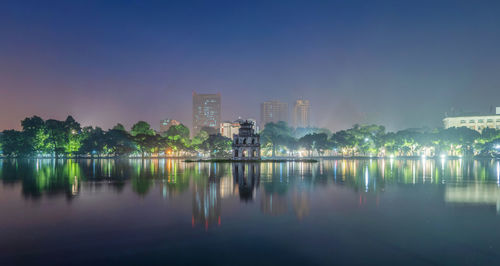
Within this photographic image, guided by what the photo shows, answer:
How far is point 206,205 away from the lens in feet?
82.0

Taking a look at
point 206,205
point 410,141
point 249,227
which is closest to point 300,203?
point 206,205

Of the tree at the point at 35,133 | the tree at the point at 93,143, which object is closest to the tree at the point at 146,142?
the tree at the point at 93,143

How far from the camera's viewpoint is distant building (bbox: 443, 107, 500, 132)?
563ft

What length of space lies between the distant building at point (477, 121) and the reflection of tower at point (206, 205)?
18919cm

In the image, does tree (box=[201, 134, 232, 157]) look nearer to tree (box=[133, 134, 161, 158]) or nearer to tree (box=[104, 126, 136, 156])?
tree (box=[133, 134, 161, 158])

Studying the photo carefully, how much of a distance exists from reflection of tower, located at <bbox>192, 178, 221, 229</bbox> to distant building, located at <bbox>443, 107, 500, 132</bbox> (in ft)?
621

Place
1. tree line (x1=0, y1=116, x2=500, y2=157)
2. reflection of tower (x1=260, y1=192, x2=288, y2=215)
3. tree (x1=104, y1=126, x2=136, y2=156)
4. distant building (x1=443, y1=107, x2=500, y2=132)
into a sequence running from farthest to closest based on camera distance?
distant building (x1=443, y1=107, x2=500, y2=132)
tree (x1=104, y1=126, x2=136, y2=156)
tree line (x1=0, y1=116, x2=500, y2=157)
reflection of tower (x1=260, y1=192, x2=288, y2=215)

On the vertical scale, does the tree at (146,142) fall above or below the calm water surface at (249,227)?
above

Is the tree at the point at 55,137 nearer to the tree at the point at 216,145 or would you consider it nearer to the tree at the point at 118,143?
the tree at the point at 118,143

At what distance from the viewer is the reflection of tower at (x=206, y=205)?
20.5 m

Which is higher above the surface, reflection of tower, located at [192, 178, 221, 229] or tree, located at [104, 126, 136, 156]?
tree, located at [104, 126, 136, 156]

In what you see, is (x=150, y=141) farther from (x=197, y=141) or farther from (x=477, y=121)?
(x=477, y=121)

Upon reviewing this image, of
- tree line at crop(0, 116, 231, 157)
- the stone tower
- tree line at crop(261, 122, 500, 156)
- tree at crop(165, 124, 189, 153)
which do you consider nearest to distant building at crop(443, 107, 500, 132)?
tree line at crop(261, 122, 500, 156)

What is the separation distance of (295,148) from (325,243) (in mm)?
120177
